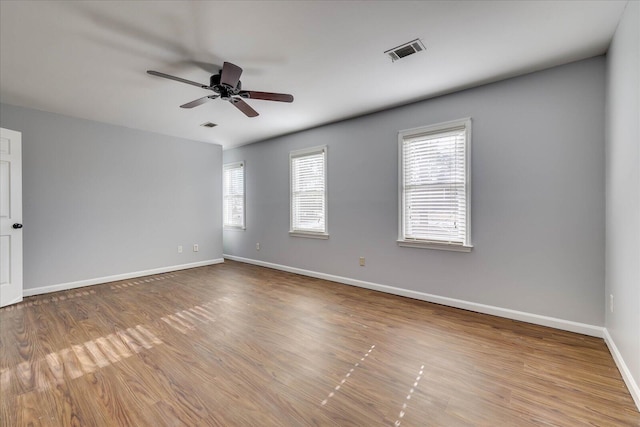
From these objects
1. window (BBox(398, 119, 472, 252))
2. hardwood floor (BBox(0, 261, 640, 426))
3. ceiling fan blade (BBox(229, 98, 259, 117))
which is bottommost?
hardwood floor (BBox(0, 261, 640, 426))

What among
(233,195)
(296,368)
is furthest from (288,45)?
(233,195)

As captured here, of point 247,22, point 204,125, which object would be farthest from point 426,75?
point 204,125

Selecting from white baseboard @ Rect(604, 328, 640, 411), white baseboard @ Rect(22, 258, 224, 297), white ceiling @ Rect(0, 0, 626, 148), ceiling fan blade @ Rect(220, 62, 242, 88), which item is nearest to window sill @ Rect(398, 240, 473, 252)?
white baseboard @ Rect(604, 328, 640, 411)

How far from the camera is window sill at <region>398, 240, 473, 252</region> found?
319cm

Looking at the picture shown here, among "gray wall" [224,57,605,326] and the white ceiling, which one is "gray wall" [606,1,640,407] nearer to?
"gray wall" [224,57,605,326]

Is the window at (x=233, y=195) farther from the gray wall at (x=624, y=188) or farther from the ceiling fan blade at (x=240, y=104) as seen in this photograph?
the gray wall at (x=624, y=188)

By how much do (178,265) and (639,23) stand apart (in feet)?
20.1

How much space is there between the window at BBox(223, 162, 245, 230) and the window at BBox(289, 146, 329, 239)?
1.48 m

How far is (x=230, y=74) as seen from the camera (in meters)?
2.49

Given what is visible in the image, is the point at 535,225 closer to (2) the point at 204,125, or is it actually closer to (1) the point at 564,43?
(1) the point at 564,43

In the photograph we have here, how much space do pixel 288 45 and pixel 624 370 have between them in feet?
10.9

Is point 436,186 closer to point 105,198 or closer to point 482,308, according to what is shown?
point 482,308

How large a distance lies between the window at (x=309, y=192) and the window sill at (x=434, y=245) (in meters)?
1.33

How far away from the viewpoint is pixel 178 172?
5.29m
